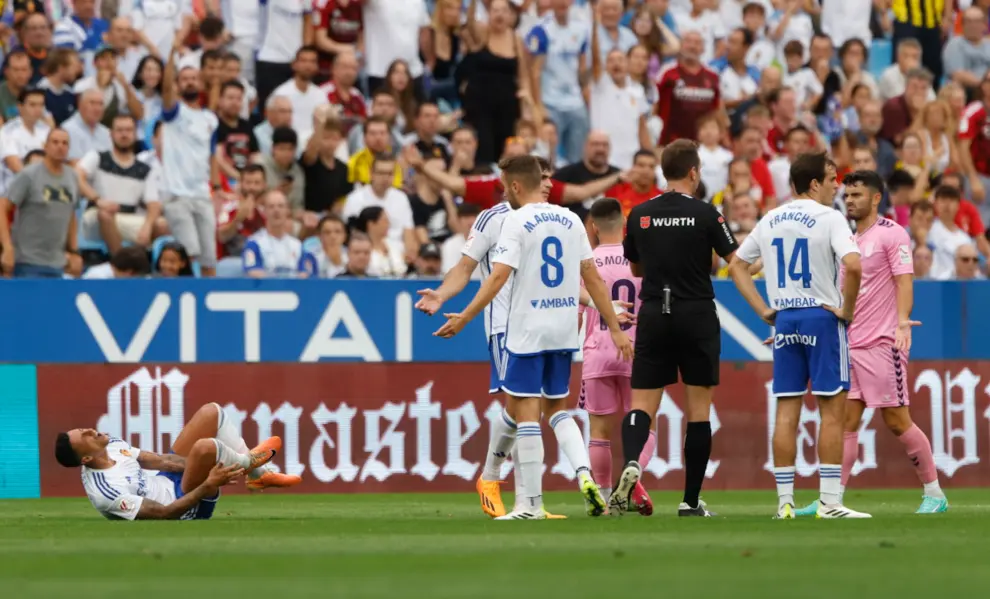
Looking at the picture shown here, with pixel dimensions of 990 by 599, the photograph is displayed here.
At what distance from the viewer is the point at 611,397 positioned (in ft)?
43.3

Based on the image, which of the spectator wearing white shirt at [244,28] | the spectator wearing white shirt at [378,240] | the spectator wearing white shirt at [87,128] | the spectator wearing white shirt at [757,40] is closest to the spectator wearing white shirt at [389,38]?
the spectator wearing white shirt at [244,28]

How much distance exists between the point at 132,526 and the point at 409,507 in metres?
3.10

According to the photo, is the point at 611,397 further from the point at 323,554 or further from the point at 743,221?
the point at 743,221

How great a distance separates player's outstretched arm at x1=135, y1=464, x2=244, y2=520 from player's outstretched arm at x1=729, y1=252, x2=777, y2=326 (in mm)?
3469

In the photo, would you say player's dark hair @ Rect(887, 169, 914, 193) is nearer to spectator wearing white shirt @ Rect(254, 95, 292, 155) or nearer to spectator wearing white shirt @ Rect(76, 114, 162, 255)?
spectator wearing white shirt @ Rect(254, 95, 292, 155)

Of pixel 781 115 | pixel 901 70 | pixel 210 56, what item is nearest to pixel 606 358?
pixel 210 56

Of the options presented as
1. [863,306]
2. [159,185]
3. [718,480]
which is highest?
[159,185]

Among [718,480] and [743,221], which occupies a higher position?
[743,221]

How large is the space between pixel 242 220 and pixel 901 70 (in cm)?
993

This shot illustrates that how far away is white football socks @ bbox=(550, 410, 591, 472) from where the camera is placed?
445 inches

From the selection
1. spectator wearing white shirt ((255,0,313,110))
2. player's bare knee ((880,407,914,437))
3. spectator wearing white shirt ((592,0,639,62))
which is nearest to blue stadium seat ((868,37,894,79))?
spectator wearing white shirt ((592,0,639,62))

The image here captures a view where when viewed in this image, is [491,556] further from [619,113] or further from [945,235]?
[619,113]

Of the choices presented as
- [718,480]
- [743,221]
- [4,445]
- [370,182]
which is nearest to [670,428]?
[718,480]

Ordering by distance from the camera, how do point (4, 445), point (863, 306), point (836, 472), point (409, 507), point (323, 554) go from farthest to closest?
point (4, 445) → point (409, 507) → point (863, 306) → point (836, 472) → point (323, 554)
